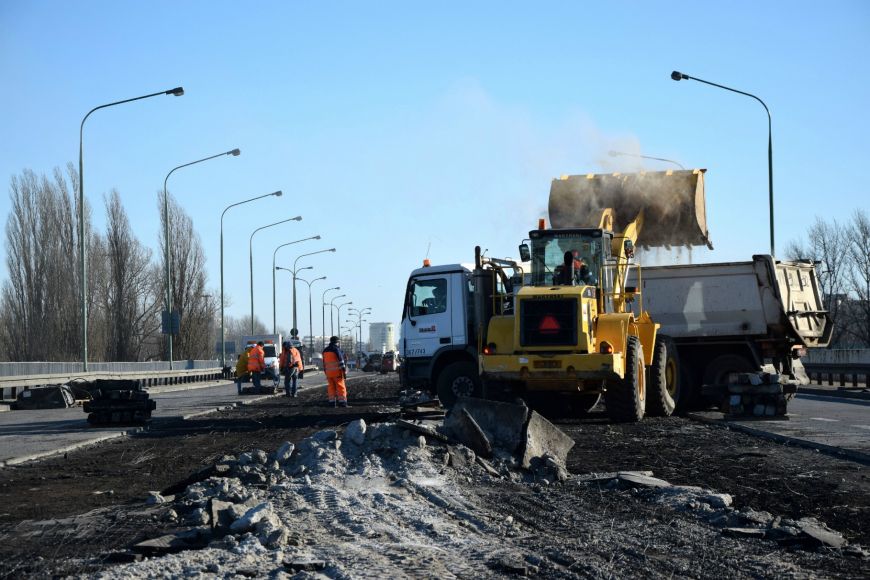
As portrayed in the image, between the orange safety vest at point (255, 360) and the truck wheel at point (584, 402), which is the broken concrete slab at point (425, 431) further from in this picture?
the orange safety vest at point (255, 360)

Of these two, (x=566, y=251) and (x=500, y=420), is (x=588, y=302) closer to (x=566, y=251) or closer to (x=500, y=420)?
(x=566, y=251)

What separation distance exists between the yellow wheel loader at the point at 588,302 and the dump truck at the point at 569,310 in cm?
2

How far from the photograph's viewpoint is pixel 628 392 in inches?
715

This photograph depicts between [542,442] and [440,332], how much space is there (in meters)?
9.08

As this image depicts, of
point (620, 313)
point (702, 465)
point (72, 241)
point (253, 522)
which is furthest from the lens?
point (72, 241)

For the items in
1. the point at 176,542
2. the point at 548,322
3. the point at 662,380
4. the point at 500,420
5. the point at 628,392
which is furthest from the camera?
the point at 662,380

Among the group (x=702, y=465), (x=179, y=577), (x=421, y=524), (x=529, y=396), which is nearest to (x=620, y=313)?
(x=529, y=396)

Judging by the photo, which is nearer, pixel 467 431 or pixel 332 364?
pixel 467 431

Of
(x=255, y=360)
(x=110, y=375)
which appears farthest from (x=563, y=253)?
(x=110, y=375)

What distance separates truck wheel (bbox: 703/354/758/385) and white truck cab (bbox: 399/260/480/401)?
4.91m

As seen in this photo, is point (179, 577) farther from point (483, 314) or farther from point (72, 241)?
point (72, 241)

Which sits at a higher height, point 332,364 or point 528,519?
point 332,364

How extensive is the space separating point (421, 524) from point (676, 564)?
2.21 m

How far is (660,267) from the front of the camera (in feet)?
74.1
